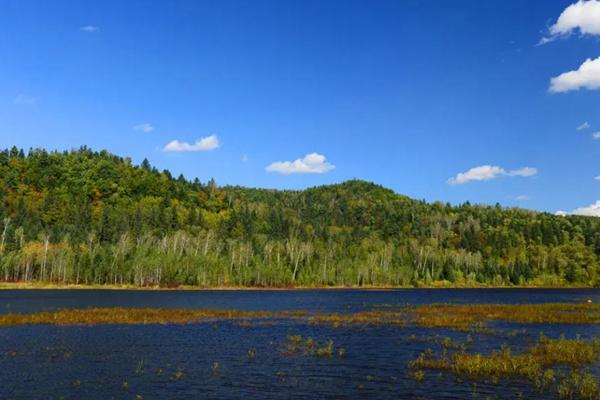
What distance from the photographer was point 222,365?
144 ft

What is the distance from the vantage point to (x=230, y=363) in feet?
147

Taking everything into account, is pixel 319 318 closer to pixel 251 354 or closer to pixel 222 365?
→ pixel 251 354

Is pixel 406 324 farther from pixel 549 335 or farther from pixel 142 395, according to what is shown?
pixel 142 395

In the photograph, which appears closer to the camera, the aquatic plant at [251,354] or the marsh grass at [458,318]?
the aquatic plant at [251,354]

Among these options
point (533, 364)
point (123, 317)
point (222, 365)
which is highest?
point (533, 364)

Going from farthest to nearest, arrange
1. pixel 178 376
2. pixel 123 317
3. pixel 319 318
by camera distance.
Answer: pixel 319 318, pixel 123 317, pixel 178 376

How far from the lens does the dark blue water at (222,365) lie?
114 ft

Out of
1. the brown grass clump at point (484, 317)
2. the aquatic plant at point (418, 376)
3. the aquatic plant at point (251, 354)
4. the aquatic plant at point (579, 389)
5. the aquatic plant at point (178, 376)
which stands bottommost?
the aquatic plant at point (178, 376)

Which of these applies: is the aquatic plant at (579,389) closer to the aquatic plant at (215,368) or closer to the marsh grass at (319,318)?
the aquatic plant at (215,368)

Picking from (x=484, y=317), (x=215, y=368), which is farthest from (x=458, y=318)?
(x=215, y=368)

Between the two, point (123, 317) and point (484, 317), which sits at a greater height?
point (484, 317)

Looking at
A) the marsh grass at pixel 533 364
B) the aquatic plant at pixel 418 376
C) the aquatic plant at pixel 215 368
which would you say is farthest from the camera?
the aquatic plant at pixel 215 368

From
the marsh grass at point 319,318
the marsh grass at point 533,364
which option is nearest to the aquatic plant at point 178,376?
the marsh grass at point 533,364

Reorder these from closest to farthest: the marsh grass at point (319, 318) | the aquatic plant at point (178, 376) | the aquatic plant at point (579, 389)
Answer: the aquatic plant at point (579, 389)
the aquatic plant at point (178, 376)
the marsh grass at point (319, 318)
